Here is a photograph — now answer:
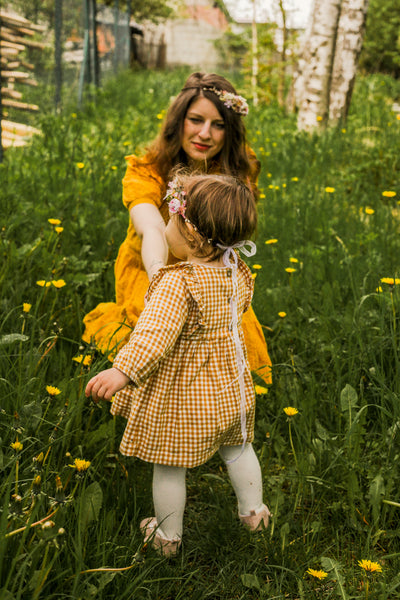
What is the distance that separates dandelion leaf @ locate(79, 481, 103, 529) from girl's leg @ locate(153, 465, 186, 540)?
215 millimetres

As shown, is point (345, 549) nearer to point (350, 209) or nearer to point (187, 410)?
point (187, 410)

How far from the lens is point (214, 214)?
1.70 meters

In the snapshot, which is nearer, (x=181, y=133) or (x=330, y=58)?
(x=181, y=133)

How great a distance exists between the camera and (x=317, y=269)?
3.15 metres

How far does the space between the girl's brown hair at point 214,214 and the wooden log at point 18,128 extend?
3934 mm

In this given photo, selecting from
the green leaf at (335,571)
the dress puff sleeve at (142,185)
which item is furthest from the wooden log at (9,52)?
the green leaf at (335,571)

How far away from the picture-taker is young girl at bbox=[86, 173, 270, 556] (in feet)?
5.60

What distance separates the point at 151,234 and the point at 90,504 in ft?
3.44

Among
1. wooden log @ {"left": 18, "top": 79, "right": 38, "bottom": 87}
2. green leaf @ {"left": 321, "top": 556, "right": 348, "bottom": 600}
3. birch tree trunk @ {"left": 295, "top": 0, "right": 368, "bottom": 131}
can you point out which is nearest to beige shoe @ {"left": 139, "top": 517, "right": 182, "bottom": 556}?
green leaf @ {"left": 321, "top": 556, "right": 348, "bottom": 600}

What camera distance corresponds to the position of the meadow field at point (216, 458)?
59.7 inches

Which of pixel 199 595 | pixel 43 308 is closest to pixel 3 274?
pixel 43 308

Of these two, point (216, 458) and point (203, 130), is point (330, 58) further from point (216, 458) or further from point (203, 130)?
point (216, 458)

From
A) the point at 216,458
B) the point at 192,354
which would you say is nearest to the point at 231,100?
the point at 192,354

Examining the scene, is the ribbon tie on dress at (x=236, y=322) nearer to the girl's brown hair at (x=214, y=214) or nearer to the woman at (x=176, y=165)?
the girl's brown hair at (x=214, y=214)
